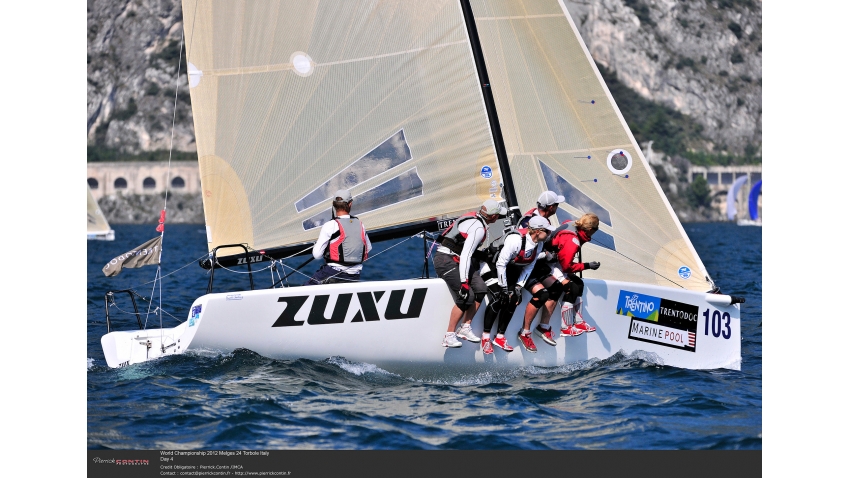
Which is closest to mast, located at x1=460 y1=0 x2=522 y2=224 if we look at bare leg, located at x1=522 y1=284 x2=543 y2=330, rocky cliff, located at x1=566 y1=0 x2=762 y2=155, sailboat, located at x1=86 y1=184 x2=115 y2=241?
bare leg, located at x1=522 y1=284 x2=543 y2=330

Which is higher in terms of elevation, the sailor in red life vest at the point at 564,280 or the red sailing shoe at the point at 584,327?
the sailor in red life vest at the point at 564,280

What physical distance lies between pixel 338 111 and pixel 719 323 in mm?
3459

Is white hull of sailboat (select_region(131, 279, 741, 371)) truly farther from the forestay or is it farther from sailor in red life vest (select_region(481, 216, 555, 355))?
the forestay

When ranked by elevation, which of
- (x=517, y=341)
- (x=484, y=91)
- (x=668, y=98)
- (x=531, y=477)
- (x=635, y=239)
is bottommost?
(x=531, y=477)

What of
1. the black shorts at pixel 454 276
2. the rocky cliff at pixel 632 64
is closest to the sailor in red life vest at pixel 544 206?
the black shorts at pixel 454 276

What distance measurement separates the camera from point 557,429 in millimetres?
5965

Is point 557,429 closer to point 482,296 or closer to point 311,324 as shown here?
point 482,296

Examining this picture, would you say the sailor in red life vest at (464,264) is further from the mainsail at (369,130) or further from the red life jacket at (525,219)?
the mainsail at (369,130)

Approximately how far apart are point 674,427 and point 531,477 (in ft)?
3.76

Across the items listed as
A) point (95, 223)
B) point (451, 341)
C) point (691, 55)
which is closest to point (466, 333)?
point (451, 341)

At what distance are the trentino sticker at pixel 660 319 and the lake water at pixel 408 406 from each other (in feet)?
0.74

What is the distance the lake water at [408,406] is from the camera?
575cm

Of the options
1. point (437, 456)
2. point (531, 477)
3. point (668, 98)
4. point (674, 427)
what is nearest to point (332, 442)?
point (437, 456)

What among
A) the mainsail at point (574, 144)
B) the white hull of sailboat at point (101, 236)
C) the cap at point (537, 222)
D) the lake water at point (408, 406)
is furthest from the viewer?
the white hull of sailboat at point (101, 236)
